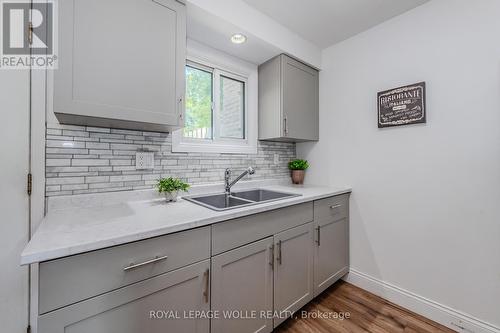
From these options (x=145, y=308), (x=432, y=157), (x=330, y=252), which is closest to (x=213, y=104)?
(x=145, y=308)

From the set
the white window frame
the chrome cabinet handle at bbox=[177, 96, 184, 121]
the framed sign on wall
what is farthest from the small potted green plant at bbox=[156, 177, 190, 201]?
the framed sign on wall

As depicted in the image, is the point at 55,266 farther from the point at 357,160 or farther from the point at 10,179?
the point at 357,160

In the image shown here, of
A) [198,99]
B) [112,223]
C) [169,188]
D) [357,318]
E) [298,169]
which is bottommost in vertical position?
[357,318]

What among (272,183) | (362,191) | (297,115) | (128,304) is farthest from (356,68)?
(128,304)

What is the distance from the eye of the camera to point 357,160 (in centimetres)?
204

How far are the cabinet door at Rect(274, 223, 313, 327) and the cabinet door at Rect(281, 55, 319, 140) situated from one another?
96 centimetres

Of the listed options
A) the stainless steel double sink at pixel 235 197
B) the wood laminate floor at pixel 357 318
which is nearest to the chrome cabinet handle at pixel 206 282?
the stainless steel double sink at pixel 235 197

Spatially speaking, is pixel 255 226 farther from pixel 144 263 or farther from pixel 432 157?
pixel 432 157

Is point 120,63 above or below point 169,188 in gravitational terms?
above

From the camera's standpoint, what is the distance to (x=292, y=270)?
1493 mm

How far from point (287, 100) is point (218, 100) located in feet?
2.17

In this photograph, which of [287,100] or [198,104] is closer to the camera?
[198,104]

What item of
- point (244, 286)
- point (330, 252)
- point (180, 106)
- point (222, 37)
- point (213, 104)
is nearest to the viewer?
point (244, 286)

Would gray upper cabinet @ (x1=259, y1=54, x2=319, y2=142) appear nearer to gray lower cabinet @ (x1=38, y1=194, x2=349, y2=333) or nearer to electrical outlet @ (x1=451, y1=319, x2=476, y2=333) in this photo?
gray lower cabinet @ (x1=38, y1=194, x2=349, y2=333)
